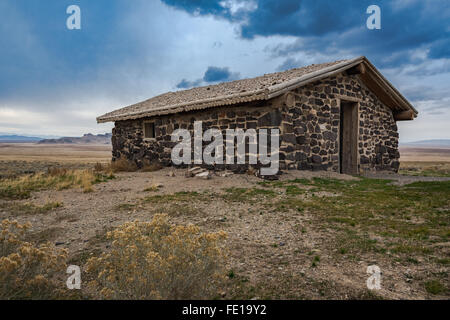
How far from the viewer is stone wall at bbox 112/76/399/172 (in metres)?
8.89

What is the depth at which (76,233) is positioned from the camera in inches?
178

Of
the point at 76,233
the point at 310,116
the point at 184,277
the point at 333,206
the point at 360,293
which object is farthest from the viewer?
the point at 310,116

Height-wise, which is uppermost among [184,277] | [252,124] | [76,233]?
[252,124]

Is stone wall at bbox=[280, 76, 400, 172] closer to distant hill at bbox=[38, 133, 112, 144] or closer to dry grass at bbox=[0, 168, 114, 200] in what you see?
dry grass at bbox=[0, 168, 114, 200]

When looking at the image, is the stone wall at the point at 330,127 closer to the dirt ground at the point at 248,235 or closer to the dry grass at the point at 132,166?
the dirt ground at the point at 248,235

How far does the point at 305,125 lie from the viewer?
9508 mm

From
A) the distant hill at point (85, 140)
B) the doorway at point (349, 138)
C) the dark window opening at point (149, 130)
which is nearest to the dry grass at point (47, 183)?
the dark window opening at point (149, 130)

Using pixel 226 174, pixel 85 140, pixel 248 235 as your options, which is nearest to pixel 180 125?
pixel 226 174

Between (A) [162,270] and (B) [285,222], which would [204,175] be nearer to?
(B) [285,222]

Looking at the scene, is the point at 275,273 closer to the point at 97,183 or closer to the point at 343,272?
the point at 343,272

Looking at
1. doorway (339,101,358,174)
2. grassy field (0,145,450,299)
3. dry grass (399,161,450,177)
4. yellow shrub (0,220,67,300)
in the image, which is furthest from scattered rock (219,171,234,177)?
dry grass (399,161,450,177)

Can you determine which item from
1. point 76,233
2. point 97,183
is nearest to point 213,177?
point 97,183

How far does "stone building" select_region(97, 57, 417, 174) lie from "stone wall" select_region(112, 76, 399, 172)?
30 millimetres
